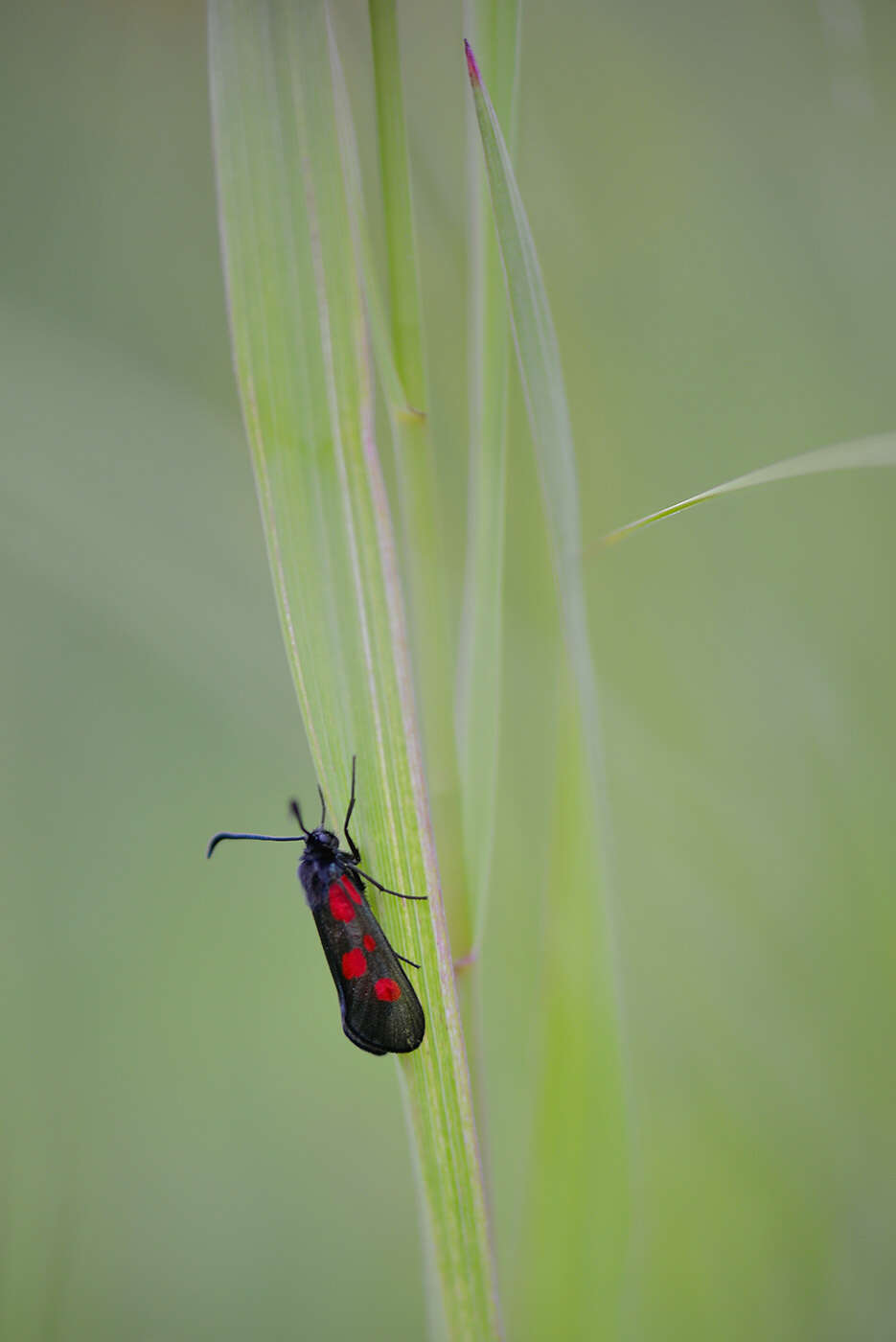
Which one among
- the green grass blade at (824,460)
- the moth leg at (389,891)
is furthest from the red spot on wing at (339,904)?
the green grass blade at (824,460)

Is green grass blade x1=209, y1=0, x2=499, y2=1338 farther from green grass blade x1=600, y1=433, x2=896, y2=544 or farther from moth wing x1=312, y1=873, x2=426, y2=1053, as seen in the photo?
green grass blade x1=600, y1=433, x2=896, y2=544

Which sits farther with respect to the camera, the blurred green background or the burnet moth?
the blurred green background

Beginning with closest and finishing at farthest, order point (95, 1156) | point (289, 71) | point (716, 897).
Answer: point (289, 71) < point (716, 897) < point (95, 1156)

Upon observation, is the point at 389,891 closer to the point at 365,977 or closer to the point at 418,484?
the point at 365,977


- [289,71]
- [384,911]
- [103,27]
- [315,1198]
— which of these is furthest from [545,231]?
[315,1198]

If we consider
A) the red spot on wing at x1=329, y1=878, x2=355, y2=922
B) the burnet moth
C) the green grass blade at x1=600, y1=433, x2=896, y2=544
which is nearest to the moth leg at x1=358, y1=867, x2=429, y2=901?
the burnet moth

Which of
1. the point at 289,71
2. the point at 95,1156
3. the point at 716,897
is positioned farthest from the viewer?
the point at 95,1156

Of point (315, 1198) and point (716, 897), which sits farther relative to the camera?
point (315, 1198)

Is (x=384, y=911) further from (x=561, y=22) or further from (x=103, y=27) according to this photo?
(x=103, y=27)
